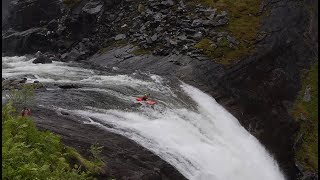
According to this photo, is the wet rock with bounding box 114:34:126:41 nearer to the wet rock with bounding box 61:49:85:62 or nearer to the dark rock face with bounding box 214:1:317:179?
the wet rock with bounding box 61:49:85:62

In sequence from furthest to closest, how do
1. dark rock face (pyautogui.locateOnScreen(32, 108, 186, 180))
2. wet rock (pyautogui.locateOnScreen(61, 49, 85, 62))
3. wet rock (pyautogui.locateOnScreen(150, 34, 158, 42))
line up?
wet rock (pyautogui.locateOnScreen(61, 49, 85, 62)) → wet rock (pyautogui.locateOnScreen(150, 34, 158, 42)) → dark rock face (pyautogui.locateOnScreen(32, 108, 186, 180))

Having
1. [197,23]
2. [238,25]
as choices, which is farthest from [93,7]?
[238,25]

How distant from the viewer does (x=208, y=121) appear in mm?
23422

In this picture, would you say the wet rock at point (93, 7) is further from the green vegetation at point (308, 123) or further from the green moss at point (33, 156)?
the green moss at point (33, 156)

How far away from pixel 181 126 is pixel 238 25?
18434mm

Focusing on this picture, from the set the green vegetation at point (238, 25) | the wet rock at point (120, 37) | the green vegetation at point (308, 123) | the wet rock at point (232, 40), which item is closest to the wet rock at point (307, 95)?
the green vegetation at point (308, 123)

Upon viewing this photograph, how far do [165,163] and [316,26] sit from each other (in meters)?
26.4

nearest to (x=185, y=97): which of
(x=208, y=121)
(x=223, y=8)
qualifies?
(x=208, y=121)

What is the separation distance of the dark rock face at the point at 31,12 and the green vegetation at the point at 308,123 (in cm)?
2532

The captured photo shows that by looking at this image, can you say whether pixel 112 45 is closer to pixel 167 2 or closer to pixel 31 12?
pixel 167 2

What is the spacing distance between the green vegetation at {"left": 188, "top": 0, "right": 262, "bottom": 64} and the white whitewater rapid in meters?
5.51

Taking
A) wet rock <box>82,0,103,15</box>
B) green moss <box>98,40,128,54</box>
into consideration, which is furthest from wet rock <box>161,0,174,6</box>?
wet rock <box>82,0,103,15</box>

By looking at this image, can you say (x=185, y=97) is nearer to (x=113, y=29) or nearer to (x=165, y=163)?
(x=165, y=163)

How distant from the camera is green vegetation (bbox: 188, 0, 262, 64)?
33.5 meters
